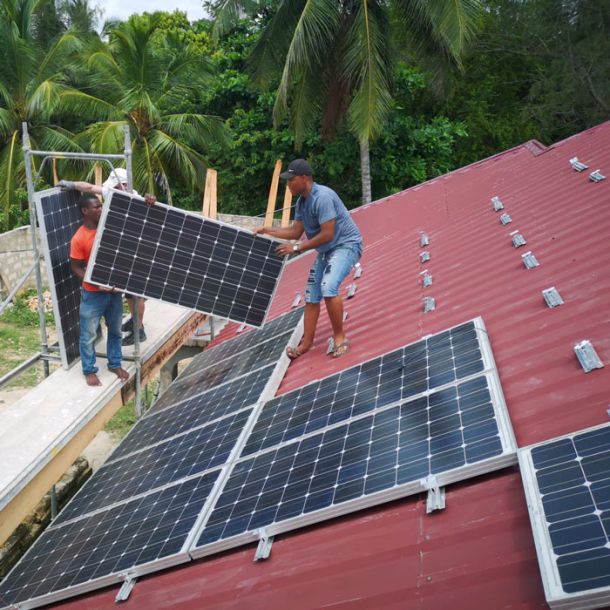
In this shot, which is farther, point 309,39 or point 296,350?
point 309,39

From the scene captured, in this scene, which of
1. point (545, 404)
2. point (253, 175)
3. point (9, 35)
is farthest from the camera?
point (253, 175)

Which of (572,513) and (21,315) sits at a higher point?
(572,513)

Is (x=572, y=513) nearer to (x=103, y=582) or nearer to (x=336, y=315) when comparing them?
(x=103, y=582)

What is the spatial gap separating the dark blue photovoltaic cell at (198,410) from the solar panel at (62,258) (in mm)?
1465

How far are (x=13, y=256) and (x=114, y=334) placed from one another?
1836cm

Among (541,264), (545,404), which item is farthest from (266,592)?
(541,264)

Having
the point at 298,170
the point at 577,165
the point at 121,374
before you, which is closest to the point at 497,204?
the point at 577,165

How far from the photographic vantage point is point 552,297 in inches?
259

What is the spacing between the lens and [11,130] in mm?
28469

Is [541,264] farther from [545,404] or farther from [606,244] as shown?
[545,404]

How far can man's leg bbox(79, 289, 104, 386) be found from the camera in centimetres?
870

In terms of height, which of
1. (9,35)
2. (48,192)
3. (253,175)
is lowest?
(253,175)

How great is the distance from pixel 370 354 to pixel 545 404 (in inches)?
111

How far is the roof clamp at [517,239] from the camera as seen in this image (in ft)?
29.9
